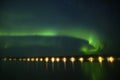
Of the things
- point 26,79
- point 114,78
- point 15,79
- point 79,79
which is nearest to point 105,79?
point 114,78

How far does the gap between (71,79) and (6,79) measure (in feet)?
34.3

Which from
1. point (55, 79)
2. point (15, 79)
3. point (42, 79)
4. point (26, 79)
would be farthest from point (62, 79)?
point (15, 79)

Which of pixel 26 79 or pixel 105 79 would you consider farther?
pixel 26 79

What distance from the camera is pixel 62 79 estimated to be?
94.2 ft

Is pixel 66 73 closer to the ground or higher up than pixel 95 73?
closer to the ground

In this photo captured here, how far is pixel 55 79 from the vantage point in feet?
94.2

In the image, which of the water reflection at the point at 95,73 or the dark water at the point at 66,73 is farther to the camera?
the dark water at the point at 66,73

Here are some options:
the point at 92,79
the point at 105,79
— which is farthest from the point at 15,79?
the point at 105,79

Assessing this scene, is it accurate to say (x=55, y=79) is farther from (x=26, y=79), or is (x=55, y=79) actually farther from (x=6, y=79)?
(x=6, y=79)

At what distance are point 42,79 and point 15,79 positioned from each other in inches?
182

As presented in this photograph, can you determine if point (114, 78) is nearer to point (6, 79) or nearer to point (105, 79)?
point (105, 79)

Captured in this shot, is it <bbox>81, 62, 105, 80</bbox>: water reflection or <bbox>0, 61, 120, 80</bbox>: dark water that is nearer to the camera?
<bbox>81, 62, 105, 80</bbox>: water reflection

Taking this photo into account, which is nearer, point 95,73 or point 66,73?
point 95,73

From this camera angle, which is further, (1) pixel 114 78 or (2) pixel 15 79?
(2) pixel 15 79
